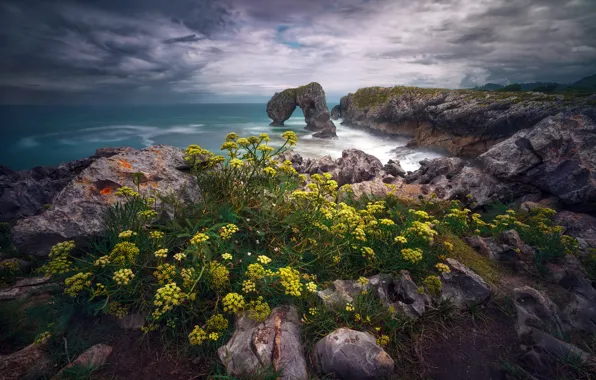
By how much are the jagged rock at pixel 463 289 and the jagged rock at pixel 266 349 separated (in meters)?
2.75

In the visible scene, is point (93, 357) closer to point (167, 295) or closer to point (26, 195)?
point (167, 295)

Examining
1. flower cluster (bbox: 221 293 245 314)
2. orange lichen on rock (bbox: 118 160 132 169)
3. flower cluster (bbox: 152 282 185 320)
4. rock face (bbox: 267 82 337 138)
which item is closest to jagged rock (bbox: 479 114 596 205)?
flower cluster (bbox: 221 293 245 314)

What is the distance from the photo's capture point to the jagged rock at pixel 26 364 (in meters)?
3.08

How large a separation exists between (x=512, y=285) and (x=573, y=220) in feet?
22.5

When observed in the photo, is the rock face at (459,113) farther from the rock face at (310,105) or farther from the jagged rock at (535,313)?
the jagged rock at (535,313)

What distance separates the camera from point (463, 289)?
15.0 feet

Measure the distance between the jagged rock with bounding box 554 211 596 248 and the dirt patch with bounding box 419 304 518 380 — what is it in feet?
21.6

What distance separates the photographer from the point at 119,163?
237 inches

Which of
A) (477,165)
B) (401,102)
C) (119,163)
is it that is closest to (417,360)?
(119,163)

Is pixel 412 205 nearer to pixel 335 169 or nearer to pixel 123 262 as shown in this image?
pixel 335 169

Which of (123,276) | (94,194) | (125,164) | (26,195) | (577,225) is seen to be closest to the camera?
(123,276)

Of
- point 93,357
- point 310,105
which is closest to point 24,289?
point 93,357

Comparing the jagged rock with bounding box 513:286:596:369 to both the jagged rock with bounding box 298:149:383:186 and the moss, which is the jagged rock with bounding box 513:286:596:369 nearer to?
the moss

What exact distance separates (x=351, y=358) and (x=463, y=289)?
2.73 m
